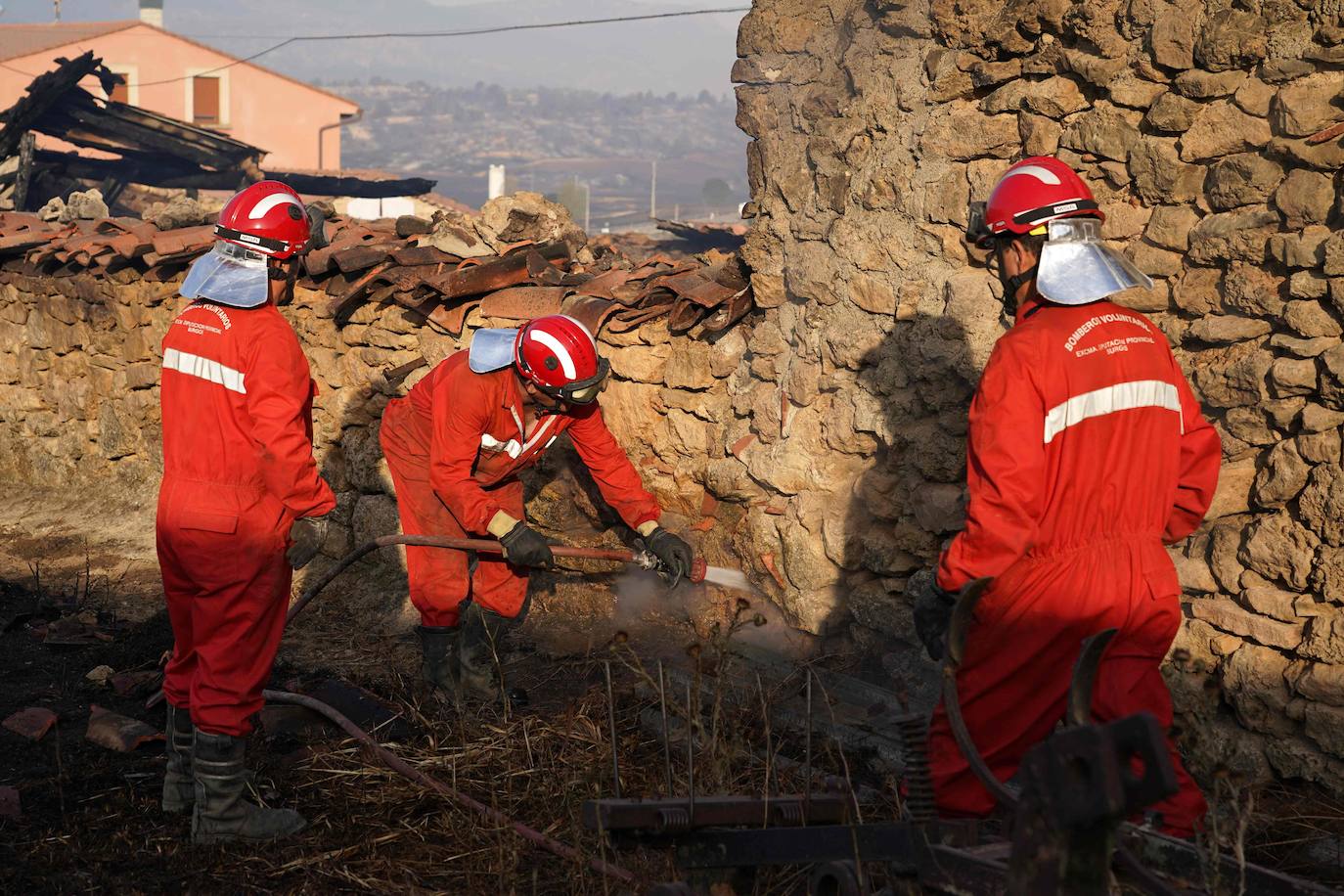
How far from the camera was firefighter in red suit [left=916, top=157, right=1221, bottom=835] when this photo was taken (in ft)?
9.97

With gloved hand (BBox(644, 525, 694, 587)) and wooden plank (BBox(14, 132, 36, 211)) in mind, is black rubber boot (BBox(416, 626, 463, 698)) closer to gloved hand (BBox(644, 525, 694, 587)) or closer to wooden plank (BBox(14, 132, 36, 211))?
gloved hand (BBox(644, 525, 694, 587))

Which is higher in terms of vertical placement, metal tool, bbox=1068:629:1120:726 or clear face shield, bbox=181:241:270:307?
clear face shield, bbox=181:241:270:307

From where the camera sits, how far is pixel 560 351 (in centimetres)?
458

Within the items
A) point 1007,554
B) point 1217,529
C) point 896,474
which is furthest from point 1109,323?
point 896,474

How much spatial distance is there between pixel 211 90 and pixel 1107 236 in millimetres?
44704

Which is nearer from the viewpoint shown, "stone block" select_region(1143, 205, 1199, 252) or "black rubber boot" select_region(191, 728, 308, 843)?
"black rubber boot" select_region(191, 728, 308, 843)

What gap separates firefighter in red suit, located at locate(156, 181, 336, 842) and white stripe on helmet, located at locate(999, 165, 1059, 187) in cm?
238

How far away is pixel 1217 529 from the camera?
12.8 ft

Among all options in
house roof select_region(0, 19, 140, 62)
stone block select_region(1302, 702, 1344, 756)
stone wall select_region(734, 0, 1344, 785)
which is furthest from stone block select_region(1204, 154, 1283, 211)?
house roof select_region(0, 19, 140, 62)

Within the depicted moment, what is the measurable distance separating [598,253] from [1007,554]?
6.23 meters

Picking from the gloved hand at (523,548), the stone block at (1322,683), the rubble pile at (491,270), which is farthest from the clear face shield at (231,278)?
the stone block at (1322,683)

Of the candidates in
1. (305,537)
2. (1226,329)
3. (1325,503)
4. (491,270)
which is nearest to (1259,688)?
(1325,503)

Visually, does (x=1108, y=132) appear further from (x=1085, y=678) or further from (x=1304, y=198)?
(x=1085, y=678)

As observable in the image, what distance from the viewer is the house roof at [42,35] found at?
3703 cm
